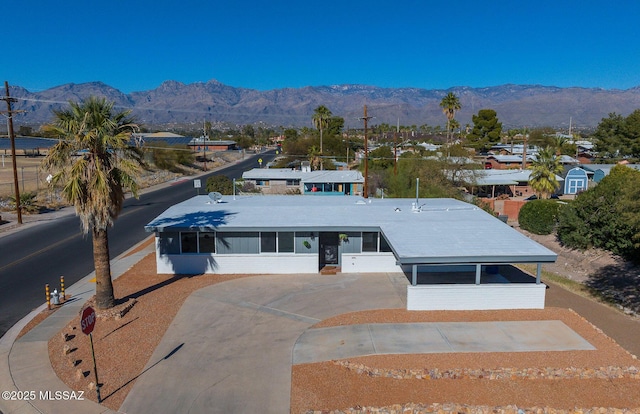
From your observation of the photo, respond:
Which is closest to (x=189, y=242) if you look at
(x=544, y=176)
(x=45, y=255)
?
(x=45, y=255)

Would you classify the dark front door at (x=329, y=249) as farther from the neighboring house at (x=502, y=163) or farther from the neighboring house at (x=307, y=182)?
the neighboring house at (x=502, y=163)

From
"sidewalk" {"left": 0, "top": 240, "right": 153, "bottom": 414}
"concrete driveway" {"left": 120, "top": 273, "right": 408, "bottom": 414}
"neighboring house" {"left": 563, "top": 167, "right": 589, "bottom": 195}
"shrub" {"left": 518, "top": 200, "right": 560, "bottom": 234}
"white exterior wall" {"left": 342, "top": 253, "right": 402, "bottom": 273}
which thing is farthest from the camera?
"neighboring house" {"left": 563, "top": 167, "right": 589, "bottom": 195}

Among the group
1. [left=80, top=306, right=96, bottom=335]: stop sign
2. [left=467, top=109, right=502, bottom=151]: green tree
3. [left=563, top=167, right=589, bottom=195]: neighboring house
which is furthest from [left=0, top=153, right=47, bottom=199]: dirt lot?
[left=467, top=109, right=502, bottom=151]: green tree

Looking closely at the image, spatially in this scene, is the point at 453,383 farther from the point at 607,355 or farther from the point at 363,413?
the point at 607,355

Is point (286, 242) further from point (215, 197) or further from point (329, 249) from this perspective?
point (215, 197)

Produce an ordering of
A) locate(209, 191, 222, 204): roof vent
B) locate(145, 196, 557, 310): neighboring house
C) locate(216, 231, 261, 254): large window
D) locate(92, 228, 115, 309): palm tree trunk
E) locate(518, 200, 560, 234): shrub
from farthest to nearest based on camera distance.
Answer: locate(518, 200, 560, 234): shrub < locate(209, 191, 222, 204): roof vent < locate(216, 231, 261, 254): large window < locate(145, 196, 557, 310): neighboring house < locate(92, 228, 115, 309): palm tree trunk

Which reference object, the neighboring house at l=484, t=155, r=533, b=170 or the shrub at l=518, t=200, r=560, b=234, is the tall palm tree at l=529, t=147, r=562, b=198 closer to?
the shrub at l=518, t=200, r=560, b=234

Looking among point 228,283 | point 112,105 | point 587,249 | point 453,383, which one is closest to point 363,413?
point 453,383
